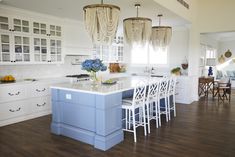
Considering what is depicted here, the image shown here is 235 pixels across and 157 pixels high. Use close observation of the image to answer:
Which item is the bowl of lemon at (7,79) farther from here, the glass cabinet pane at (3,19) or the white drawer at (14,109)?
the glass cabinet pane at (3,19)

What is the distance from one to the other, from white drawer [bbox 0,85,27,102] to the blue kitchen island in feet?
4.01

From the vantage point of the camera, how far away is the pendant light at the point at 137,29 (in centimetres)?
424

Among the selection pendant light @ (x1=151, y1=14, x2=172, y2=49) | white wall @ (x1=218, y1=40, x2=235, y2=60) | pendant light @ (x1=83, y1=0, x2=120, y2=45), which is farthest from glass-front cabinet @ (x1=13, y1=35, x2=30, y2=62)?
white wall @ (x1=218, y1=40, x2=235, y2=60)

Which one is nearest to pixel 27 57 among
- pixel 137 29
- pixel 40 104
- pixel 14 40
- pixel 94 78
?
pixel 14 40

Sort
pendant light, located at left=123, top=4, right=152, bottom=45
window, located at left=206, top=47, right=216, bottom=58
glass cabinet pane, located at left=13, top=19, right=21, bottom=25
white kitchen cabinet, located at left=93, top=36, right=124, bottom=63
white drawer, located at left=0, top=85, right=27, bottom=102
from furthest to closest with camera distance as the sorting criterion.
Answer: window, located at left=206, top=47, right=216, bottom=58 → white kitchen cabinet, located at left=93, top=36, right=124, bottom=63 → glass cabinet pane, located at left=13, top=19, right=21, bottom=25 → white drawer, located at left=0, top=85, right=27, bottom=102 → pendant light, located at left=123, top=4, right=152, bottom=45

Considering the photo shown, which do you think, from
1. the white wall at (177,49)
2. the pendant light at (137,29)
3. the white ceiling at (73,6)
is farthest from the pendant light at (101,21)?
the white wall at (177,49)

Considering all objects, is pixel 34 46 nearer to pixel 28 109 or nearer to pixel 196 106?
pixel 28 109

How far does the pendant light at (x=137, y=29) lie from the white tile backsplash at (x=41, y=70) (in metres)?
2.84

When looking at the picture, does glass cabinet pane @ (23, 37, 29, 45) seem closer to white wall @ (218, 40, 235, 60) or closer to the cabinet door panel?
the cabinet door panel

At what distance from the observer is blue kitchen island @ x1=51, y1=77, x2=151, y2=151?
340 centimetres

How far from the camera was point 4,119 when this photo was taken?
14.9 feet

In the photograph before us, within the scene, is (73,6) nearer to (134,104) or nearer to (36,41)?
(36,41)

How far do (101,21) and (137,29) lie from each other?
1122 millimetres

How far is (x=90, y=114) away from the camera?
11.8 ft
